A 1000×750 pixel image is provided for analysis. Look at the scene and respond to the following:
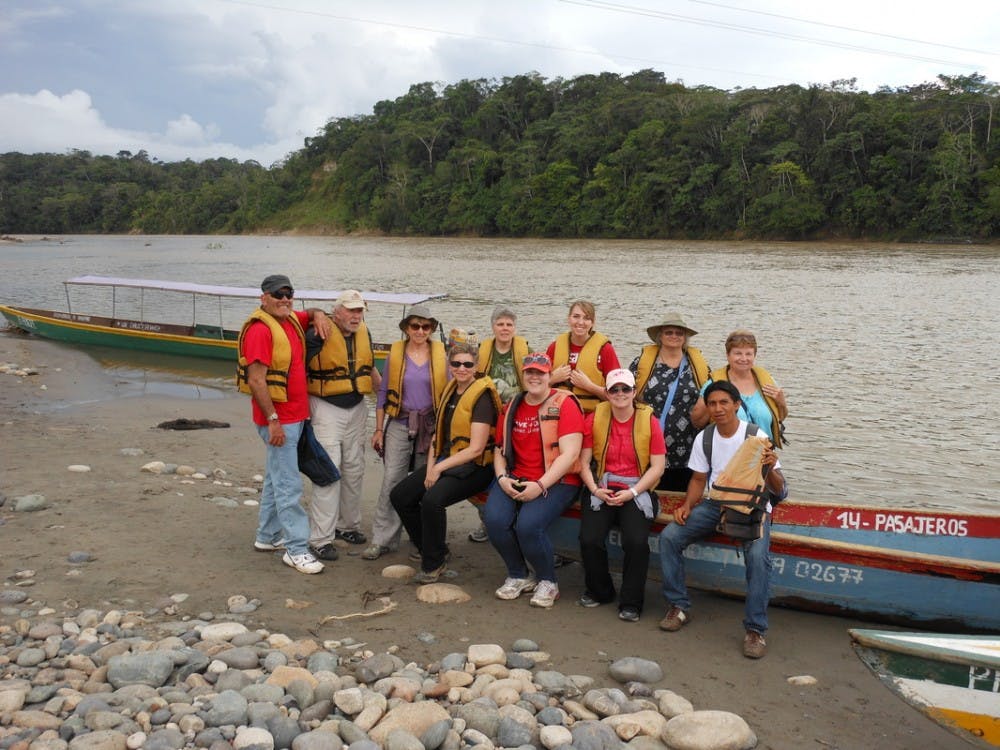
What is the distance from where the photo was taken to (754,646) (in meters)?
5.05

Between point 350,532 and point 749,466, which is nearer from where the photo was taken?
point 749,466

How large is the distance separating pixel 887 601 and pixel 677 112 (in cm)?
7389

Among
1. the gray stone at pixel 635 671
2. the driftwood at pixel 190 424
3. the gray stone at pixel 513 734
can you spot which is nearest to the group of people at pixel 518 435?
the gray stone at pixel 635 671

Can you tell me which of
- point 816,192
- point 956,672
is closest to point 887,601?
point 956,672

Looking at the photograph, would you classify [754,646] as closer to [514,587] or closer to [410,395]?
[514,587]

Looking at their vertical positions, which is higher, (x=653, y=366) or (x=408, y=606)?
(x=653, y=366)

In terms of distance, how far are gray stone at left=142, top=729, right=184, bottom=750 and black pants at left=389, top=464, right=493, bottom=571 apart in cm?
246

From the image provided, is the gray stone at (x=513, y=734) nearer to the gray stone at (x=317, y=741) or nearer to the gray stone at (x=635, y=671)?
the gray stone at (x=317, y=741)

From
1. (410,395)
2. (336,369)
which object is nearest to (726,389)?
(410,395)

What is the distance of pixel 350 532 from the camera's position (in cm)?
687

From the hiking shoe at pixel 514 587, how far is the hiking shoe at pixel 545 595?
11 centimetres

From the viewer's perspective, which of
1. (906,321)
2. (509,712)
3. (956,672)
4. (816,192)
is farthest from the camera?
(816,192)

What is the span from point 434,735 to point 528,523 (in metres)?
1.88

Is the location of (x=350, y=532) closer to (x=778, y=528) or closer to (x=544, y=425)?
(x=544, y=425)
